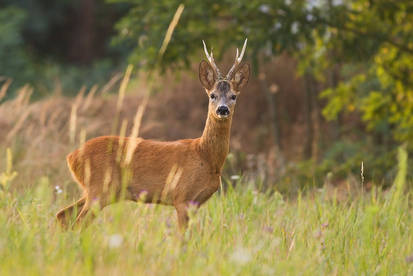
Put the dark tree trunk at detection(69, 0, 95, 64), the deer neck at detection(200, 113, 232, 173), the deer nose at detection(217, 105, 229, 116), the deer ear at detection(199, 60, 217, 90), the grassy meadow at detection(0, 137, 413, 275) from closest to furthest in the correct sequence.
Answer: the grassy meadow at detection(0, 137, 413, 275)
the deer nose at detection(217, 105, 229, 116)
the deer neck at detection(200, 113, 232, 173)
the deer ear at detection(199, 60, 217, 90)
the dark tree trunk at detection(69, 0, 95, 64)

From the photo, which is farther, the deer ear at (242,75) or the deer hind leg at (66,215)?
the deer ear at (242,75)

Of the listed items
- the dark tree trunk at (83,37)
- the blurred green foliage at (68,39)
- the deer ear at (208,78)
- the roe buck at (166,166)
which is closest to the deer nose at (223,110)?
the roe buck at (166,166)

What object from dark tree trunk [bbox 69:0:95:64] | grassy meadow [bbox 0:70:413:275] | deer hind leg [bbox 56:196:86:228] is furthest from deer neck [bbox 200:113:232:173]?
dark tree trunk [bbox 69:0:95:64]

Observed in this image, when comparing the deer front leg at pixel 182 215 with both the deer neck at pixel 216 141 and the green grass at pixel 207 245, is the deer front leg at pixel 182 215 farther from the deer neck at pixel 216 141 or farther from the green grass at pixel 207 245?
the deer neck at pixel 216 141

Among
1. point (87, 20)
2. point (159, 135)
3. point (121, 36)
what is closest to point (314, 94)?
point (159, 135)

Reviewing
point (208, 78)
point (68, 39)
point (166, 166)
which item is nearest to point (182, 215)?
point (166, 166)

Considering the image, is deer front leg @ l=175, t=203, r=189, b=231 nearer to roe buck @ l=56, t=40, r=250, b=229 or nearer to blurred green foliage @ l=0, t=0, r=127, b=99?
roe buck @ l=56, t=40, r=250, b=229

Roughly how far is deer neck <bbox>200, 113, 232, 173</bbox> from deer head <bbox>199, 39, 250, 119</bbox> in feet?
0.27

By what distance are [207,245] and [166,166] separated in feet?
2.74

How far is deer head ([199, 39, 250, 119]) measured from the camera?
4.54 m

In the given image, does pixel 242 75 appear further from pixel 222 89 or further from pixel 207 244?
pixel 207 244

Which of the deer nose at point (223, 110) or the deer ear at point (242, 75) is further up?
the deer ear at point (242, 75)

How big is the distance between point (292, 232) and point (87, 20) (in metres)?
23.6

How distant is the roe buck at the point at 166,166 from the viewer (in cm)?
454
